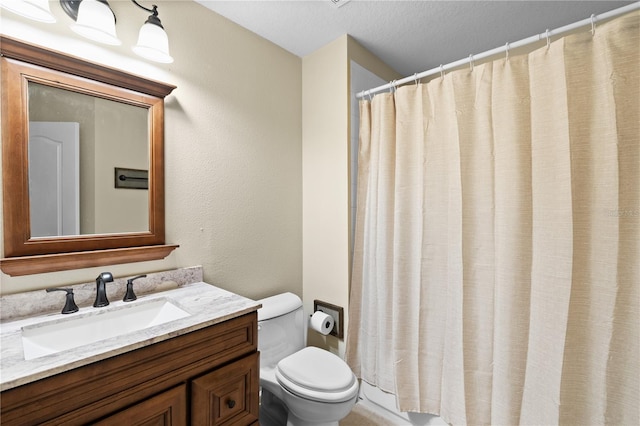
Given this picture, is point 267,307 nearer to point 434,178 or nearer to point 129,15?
point 434,178

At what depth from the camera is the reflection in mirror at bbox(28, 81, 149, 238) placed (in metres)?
1.11

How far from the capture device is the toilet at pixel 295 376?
1.35 metres

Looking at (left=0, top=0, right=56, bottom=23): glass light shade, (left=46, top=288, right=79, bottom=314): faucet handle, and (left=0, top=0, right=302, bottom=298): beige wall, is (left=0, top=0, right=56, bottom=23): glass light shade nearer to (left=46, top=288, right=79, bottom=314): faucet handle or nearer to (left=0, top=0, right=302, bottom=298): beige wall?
(left=0, top=0, right=302, bottom=298): beige wall

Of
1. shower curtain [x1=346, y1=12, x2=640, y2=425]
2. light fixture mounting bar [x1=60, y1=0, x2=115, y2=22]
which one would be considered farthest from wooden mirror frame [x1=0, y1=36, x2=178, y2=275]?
shower curtain [x1=346, y1=12, x2=640, y2=425]

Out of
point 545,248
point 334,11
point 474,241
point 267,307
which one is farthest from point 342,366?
point 334,11

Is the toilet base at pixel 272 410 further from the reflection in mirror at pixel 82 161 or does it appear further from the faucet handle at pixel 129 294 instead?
the reflection in mirror at pixel 82 161

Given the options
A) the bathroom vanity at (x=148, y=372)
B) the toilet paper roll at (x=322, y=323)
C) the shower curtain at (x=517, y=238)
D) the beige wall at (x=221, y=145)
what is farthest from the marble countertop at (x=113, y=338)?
the shower curtain at (x=517, y=238)

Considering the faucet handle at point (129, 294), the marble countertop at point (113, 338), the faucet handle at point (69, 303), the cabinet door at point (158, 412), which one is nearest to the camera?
the marble countertop at point (113, 338)

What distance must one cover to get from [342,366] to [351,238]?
2.46 feet

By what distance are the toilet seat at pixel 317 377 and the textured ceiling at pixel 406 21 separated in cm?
195

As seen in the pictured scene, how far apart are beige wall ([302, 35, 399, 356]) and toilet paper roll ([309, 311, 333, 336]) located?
0.11 metres

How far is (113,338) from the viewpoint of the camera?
0.88 m

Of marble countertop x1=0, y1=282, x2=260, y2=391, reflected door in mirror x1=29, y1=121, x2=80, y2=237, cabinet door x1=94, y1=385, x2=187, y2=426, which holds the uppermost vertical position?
reflected door in mirror x1=29, y1=121, x2=80, y2=237

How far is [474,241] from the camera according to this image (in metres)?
1.42
